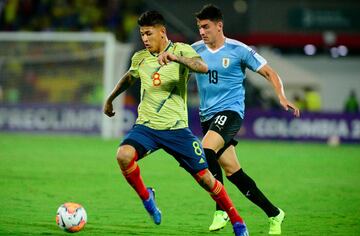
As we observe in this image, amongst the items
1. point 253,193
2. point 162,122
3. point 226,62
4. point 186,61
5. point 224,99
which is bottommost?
point 253,193

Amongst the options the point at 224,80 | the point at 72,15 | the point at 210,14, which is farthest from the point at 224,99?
the point at 72,15

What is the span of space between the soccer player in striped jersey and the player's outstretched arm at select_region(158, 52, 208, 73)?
45.2 inches

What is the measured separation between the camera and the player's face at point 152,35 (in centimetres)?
784

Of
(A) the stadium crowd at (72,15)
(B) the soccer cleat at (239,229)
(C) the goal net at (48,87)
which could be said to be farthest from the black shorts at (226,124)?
(A) the stadium crowd at (72,15)

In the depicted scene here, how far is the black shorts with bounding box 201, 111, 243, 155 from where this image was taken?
338 inches

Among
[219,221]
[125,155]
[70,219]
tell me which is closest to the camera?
[125,155]

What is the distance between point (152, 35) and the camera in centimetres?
786

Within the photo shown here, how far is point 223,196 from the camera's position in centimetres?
788

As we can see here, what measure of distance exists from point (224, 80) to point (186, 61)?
151 centimetres

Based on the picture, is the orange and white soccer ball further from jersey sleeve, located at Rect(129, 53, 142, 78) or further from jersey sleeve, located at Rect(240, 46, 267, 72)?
jersey sleeve, located at Rect(240, 46, 267, 72)

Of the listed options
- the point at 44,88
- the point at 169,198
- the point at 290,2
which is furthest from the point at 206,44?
the point at 290,2

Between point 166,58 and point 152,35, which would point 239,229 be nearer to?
point 166,58

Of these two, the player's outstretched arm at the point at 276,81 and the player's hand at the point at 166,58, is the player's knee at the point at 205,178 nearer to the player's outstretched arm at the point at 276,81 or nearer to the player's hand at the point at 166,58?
the player's outstretched arm at the point at 276,81

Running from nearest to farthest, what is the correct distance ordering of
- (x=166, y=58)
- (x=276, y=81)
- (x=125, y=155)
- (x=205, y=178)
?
1. (x=166, y=58)
2. (x=125, y=155)
3. (x=205, y=178)
4. (x=276, y=81)
